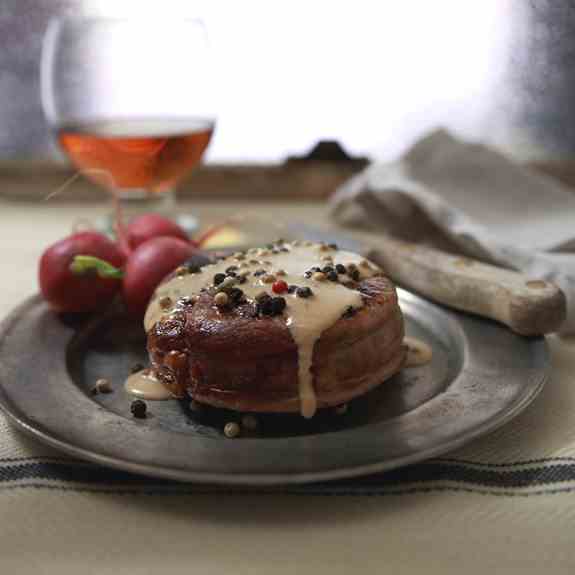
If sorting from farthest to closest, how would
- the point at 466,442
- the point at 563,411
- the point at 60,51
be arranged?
the point at 60,51 < the point at 563,411 < the point at 466,442

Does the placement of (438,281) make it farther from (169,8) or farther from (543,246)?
(169,8)

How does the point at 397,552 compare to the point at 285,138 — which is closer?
the point at 397,552

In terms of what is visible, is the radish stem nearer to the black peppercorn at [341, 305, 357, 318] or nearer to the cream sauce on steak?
the cream sauce on steak

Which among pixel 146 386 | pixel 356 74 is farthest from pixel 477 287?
pixel 356 74

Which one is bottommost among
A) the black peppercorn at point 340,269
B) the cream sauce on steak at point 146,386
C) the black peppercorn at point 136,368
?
the black peppercorn at point 136,368

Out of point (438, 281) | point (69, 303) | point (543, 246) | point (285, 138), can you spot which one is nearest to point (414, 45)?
point (285, 138)

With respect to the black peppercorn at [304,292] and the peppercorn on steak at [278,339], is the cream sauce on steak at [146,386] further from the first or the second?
the black peppercorn at [304,292]

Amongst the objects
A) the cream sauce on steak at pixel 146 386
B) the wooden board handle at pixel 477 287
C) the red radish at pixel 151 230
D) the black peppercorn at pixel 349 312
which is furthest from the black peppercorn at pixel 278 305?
the red radish at pixel 151 230
